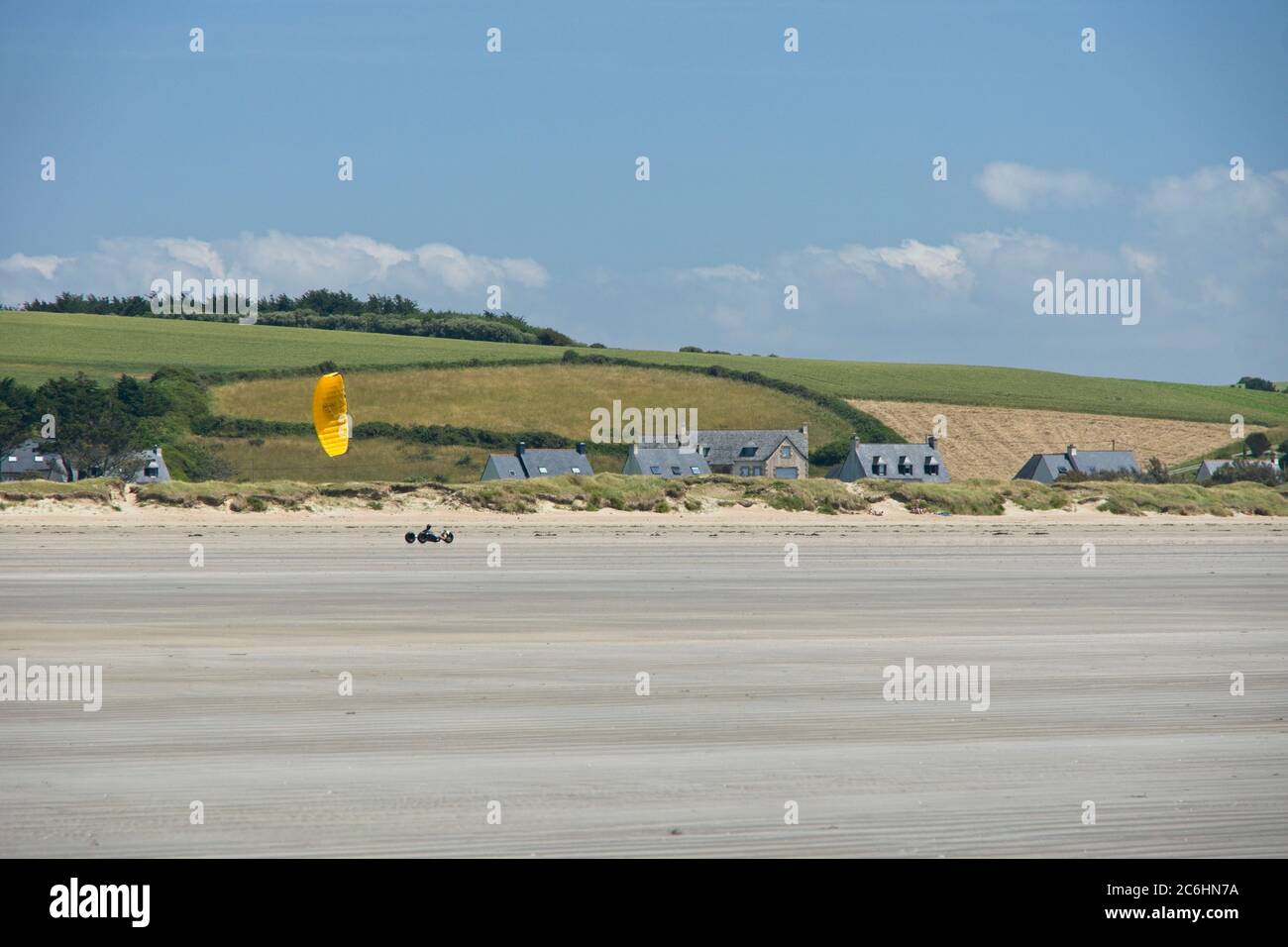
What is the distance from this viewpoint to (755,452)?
85.4 metres

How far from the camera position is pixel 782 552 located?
3306cm

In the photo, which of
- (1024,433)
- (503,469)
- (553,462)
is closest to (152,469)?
(503,469)

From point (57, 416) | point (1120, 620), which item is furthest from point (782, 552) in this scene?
point (57, 416)

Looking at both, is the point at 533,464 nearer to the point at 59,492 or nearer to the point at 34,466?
the point at 34,466

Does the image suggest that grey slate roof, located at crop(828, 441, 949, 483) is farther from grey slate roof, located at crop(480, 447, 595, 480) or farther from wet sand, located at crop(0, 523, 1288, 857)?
wet sand, located at crop(0, 523, 1288, 857)

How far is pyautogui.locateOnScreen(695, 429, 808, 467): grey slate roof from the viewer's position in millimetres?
85125

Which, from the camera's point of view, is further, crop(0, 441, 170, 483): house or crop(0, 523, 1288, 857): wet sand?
crop(0, 441, 170, 483): house

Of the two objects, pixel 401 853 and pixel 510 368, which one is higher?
pixel 510 368

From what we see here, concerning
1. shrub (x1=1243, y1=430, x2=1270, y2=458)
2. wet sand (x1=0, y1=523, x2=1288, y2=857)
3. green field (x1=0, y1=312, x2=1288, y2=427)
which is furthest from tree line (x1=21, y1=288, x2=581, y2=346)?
wet sand (x1=0, y1=523, x2=1288, y2=857)

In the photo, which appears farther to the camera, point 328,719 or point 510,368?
Answer: point 510,368

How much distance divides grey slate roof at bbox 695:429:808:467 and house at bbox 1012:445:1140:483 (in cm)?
1331

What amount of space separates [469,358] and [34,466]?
3467 centimetres
